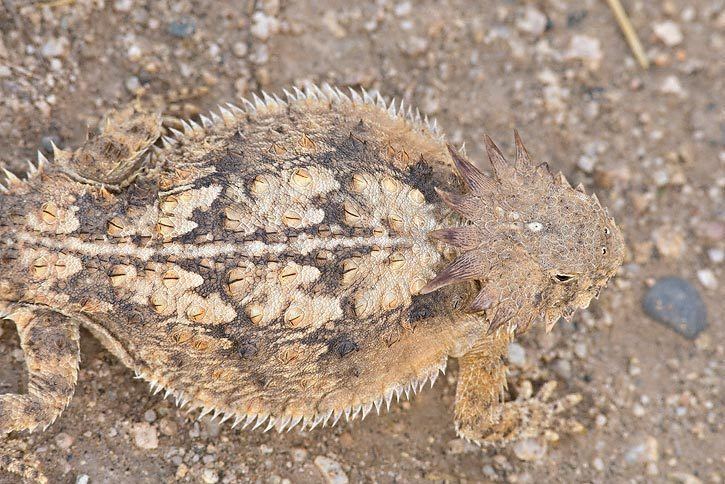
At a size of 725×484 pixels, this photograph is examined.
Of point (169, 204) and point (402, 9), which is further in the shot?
point (402, 9)

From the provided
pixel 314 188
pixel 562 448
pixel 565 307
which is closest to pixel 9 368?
pixel 314 188

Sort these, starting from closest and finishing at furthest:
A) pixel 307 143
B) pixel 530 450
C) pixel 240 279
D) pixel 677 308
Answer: pixel 240 279
pixel 307 143
pixel 530 450
pixel 677 308

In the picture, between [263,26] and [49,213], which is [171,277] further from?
[263,26]

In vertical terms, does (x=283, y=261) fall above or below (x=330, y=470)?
above

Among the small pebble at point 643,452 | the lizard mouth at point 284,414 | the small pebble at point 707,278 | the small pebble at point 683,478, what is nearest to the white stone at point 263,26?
the lizard mouth at point 284,414

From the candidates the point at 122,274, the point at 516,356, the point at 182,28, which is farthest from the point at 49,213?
the point at 516,356

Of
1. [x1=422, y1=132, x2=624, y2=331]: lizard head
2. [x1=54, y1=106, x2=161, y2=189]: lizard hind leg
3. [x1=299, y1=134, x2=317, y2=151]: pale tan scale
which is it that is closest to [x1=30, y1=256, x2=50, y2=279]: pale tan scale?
[x1=54, y1=106, x2=161, y2=189]: lizard hind leg

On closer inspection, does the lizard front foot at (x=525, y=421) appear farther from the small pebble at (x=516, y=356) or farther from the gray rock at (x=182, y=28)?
the gray rock at (x=182, y=28)
